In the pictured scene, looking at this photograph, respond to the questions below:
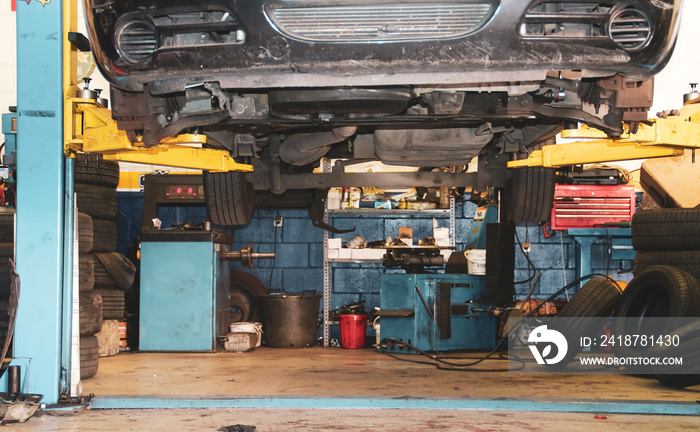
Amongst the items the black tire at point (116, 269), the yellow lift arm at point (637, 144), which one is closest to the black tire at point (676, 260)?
the yellow lift arm at point (637, 144)

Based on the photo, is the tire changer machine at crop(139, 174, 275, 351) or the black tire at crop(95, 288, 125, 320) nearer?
the black tire at crop(95, 288, 125, 320)

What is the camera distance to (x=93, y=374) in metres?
3.73

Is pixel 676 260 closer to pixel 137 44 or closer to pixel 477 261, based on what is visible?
pixel 477 261

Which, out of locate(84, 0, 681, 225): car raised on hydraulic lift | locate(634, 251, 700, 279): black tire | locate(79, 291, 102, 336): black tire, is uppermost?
locate(84, 0, 681, 225): car raised on hydraulic lift

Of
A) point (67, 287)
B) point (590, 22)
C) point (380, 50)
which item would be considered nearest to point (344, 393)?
point (67, 287)

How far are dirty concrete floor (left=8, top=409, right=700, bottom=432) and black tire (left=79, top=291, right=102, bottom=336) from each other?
960 millimetres

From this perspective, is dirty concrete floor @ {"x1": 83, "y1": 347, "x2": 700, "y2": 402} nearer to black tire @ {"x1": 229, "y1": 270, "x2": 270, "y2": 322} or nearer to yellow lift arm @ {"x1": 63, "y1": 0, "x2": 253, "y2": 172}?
yellow lift arm @ {"x1": 63, "y1": 0, "x2": 253, "y2": 172}

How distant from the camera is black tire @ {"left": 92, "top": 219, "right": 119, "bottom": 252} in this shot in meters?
5.07

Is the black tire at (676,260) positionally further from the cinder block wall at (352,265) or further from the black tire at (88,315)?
the black tire at (88,315)

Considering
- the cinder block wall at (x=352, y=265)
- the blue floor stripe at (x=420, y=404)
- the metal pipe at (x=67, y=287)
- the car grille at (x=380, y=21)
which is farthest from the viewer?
the cinder block wall at (x=352, y=265)

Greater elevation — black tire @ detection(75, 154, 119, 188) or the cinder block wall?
black tire @ detection(75, 154, 119, 188)
